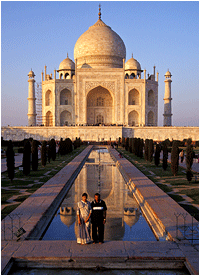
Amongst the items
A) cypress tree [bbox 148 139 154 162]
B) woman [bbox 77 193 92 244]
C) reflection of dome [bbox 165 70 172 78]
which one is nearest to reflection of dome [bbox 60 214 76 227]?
woman [bbox 77 193 92 244]

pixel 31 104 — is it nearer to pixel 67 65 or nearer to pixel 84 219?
pixel 67 65

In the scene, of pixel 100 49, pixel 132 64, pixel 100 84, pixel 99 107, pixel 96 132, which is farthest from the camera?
pixel 132 64

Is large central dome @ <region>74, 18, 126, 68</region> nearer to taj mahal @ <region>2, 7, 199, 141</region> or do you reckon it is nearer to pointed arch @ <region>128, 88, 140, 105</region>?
taj mahal @ <region>2, 7, 199, 141</region>

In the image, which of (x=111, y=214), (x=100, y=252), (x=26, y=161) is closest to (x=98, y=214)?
(x=100, y=252)

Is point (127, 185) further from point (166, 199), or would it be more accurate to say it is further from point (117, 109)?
point (117, 109)

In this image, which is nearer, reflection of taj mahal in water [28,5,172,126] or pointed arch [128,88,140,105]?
reflection of taj mahal in water [28,5,172,126]

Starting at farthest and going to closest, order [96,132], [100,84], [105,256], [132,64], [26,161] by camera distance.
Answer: [132,64]
[100,84]
[96,132]
[26,161]
[105,256]

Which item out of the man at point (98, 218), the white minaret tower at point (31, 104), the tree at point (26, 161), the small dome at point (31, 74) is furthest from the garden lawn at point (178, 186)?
the small dome at point (31, 74)
